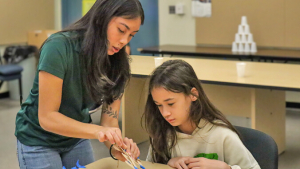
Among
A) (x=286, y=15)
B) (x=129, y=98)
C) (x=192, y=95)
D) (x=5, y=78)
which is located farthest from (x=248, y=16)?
(x=192, y=95)

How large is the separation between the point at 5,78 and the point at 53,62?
4.22 m

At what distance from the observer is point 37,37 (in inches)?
235

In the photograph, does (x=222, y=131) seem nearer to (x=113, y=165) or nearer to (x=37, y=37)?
(x=113, y=165)

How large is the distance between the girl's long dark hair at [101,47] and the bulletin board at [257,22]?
371cm

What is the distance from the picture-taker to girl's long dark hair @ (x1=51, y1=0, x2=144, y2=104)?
52.8 inches

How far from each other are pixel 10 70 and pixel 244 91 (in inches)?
133

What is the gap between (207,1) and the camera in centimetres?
531

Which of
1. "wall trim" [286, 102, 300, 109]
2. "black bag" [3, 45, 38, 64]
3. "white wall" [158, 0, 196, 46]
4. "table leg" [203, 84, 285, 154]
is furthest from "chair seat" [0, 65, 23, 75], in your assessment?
"wall trim" [286, 102, 300, 109]

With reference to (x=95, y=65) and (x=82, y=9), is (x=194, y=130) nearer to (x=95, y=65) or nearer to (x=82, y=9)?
(x=95, y=65)

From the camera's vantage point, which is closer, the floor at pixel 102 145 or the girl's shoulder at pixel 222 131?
the girl's shoulder at pixel 222 131

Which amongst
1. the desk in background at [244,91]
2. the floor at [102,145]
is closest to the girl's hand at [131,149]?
the desk in background at [244,91]

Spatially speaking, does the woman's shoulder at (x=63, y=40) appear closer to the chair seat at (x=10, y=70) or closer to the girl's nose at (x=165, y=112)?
the girl's nose at (x=165, y=112)

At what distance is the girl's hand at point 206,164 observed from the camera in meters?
1.38

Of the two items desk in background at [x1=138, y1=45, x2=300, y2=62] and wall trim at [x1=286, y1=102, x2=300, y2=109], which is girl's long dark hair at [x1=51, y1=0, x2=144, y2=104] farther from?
wall trim at [x1=286, y1=102, x2=300, y2=109]
